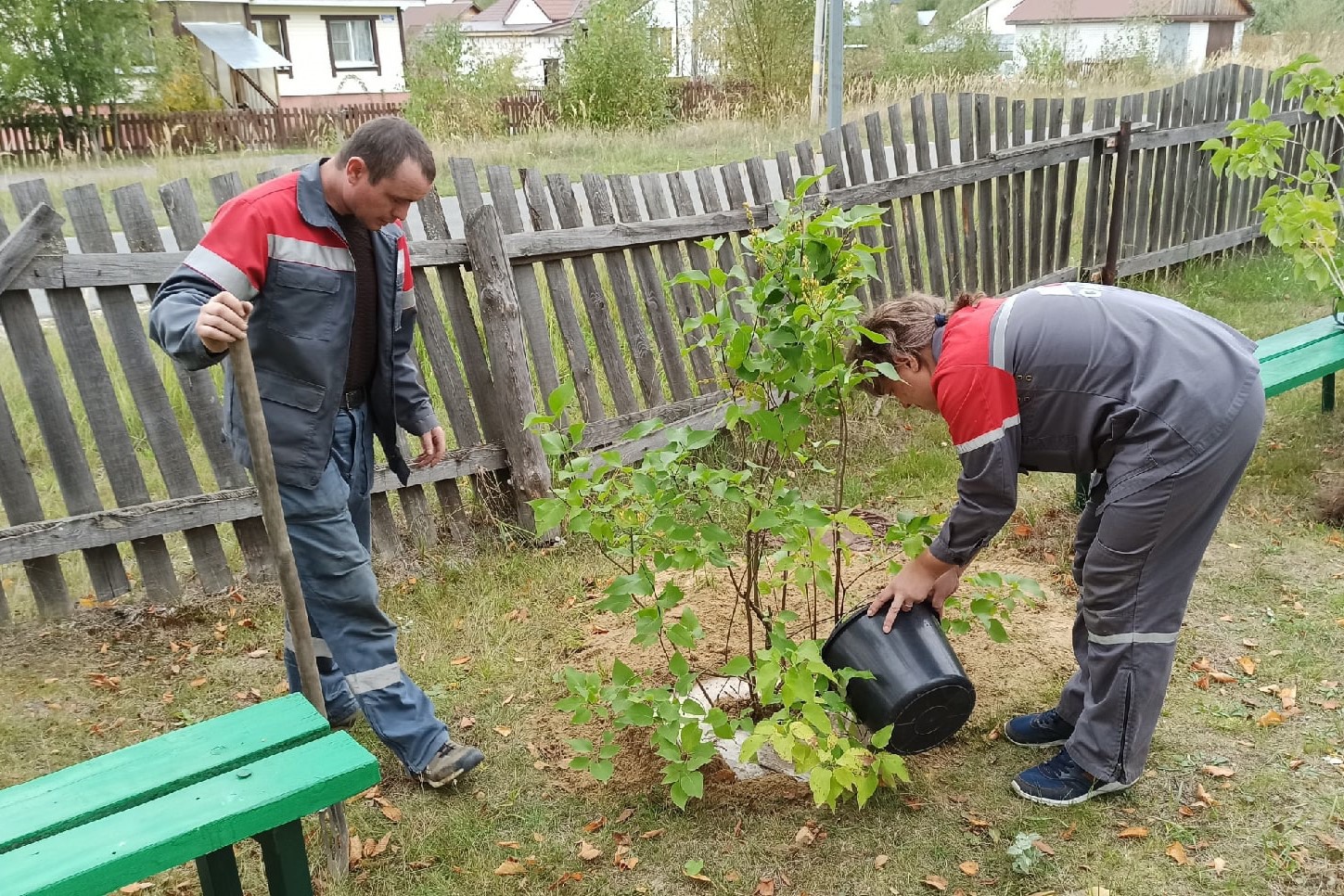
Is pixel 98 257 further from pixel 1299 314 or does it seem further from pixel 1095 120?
pixel 1299 314

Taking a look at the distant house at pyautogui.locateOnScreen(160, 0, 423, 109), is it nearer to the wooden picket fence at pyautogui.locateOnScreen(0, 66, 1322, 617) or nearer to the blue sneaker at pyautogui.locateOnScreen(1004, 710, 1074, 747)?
the wooden picket fence at pyautogui.locateOnScreen(0, 66, 1322, 617)

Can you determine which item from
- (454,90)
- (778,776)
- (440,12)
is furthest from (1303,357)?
(440,12)

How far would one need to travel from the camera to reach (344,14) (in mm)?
33531

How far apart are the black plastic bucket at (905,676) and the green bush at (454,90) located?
54.4ft

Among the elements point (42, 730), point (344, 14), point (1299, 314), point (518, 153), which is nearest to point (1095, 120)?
point (1299, 314)

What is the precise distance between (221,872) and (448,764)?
86 cm

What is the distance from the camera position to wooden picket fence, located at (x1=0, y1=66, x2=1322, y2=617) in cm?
373

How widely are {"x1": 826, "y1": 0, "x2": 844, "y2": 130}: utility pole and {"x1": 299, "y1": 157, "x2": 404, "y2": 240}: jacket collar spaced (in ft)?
21.5

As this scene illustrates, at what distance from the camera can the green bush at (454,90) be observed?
1847 cm

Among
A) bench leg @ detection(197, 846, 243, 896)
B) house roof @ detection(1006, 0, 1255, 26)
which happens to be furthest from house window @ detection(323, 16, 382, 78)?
bench leg @ detection(197, 846, 243, 896)

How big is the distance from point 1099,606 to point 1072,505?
2135 millimetres

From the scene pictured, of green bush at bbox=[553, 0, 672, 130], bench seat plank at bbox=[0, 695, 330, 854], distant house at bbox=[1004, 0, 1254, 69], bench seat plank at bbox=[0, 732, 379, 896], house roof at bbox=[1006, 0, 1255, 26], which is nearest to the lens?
bench seat plank at bbox=[0, 732, 379, 896]

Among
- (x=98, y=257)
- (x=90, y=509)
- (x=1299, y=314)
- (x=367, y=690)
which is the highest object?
(x=98, y=257)

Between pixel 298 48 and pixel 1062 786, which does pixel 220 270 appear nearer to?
pixel 1062 786
